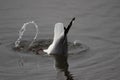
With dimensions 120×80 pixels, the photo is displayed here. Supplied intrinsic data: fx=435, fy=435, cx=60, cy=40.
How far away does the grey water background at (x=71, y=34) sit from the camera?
27.4ft

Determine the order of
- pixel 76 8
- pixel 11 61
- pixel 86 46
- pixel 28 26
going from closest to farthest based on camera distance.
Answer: pixel 11 61 < pixel 86 46 < pixel 28 26 < pixel 76 8

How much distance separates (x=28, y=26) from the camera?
36.2 feet

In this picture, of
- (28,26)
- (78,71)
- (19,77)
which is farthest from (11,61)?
(28,26)

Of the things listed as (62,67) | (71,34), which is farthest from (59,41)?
(71,34)

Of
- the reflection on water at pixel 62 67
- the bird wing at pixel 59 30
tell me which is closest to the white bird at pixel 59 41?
the bird wing at pixel 59 30

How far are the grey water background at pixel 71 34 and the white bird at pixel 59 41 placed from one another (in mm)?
220

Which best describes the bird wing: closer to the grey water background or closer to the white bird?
the white bird

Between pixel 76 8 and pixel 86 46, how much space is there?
2544mm

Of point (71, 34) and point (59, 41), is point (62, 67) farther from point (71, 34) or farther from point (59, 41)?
point (71, 34)

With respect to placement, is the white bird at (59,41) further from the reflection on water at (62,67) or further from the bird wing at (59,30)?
the reflection on water at (62,67)

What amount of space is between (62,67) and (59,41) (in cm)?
56

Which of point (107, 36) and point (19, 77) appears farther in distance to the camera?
point (107, 36)

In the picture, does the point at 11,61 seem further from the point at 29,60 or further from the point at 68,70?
the point at 68,70

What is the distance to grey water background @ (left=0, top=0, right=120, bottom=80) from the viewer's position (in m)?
8.36
